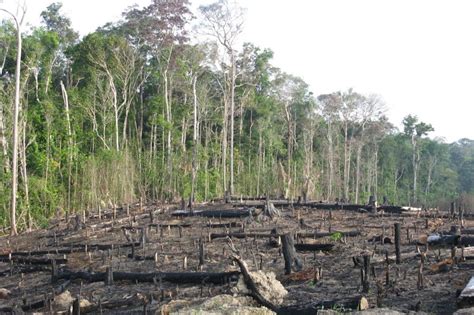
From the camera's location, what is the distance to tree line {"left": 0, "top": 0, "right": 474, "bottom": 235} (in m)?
21.5

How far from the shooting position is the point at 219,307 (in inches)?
251

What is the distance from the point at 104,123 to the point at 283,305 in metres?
21.7

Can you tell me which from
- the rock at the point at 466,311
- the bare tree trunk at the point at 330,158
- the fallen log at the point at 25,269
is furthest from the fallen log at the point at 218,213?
the bare tree trunk at the point at 330,158

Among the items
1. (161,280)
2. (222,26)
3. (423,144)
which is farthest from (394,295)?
(423,144)

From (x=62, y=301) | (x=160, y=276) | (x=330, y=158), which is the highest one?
(x=330, y=158)

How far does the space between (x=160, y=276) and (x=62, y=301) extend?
1.41 m

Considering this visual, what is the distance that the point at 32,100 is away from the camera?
26.4 meters

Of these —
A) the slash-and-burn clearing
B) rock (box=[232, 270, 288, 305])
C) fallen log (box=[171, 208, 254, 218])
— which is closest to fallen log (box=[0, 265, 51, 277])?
the slash-and-burn clearing

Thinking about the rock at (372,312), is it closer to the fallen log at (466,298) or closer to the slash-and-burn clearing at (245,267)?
the slash-and-burn clearing at (245,267)

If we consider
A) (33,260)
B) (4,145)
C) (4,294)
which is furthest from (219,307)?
(4,145)

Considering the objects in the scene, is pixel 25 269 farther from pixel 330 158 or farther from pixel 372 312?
pixel 330 158

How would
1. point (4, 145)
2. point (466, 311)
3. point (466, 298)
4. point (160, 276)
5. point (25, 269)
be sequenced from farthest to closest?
→ 1. point (4, 145)
2. point (25, 269)
3. point (160, 276)
4. point (466, 298)
5. point (466, 311)

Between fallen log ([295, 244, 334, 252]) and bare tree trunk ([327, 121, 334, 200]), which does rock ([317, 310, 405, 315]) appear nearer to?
fallen log ([295, 244, 334, 252])

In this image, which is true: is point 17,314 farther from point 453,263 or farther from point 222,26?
point 222,26
